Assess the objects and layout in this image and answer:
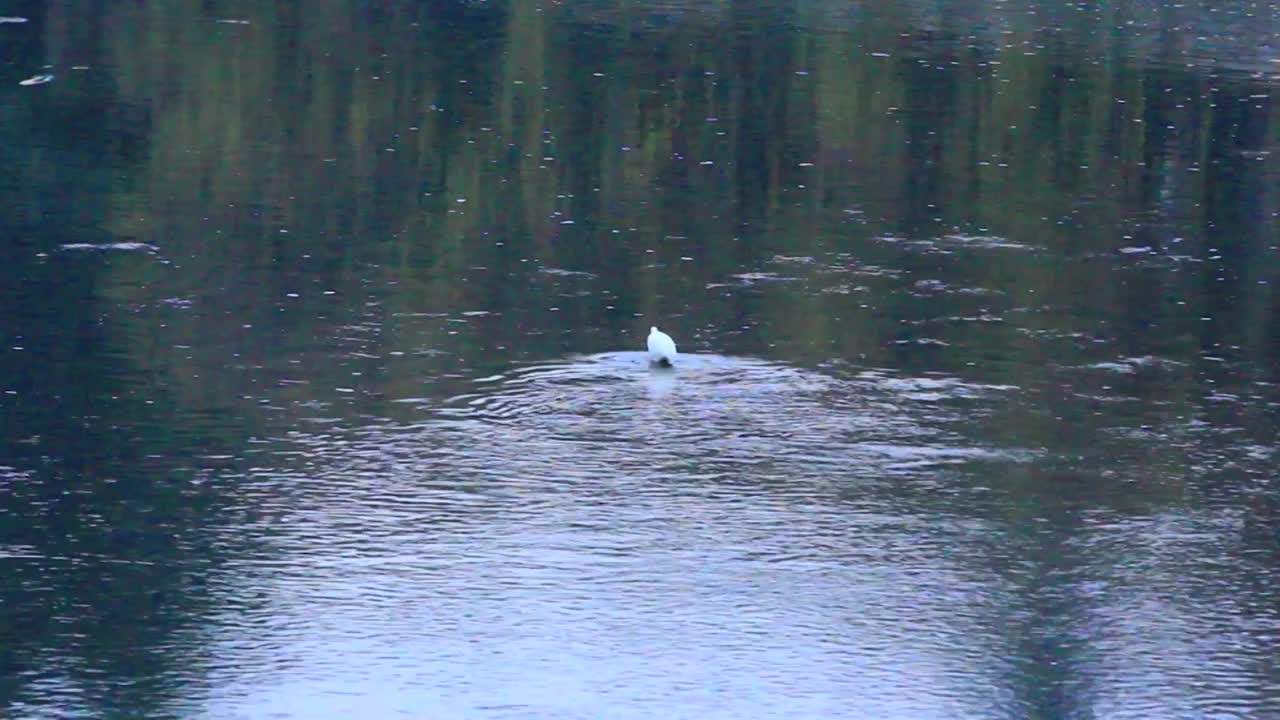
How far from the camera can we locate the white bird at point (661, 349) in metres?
31.7

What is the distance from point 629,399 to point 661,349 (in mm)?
1341

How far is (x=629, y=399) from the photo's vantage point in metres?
30.7

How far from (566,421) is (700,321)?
534 cm

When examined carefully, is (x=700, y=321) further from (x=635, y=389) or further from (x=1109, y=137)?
(x=1109, y=137)

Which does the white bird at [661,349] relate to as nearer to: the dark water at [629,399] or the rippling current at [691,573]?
the dark water at [629,399]

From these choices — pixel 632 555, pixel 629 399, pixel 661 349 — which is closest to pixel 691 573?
pixel 632 555

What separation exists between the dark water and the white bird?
1.30ft

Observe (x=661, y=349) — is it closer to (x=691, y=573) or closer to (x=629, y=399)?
(x=629, y=399)

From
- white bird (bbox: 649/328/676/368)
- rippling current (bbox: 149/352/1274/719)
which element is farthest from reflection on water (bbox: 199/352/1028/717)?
white bird (bbox: 649/328/676/368)

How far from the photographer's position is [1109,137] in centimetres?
5100

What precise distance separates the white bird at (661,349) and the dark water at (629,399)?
1.30 ft

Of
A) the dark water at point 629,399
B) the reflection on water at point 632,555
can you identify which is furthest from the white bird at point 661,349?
the dark water at point 629,399

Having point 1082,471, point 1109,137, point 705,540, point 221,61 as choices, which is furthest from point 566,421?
point 221,61

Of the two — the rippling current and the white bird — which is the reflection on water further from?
the white bird
